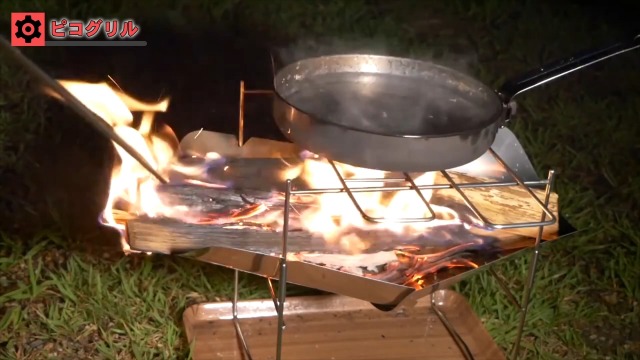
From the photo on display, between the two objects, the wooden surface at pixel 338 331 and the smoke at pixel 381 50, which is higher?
the smoke at pixel 381 50

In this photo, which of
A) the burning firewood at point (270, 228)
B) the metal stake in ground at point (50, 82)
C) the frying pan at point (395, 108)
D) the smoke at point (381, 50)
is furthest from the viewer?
the smoke at point (381, 50)

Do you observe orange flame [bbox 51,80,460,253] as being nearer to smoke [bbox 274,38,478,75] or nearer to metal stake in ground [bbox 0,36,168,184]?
metal stake in ground [bbox 0,36,168,184]

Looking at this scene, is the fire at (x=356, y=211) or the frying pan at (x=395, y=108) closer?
the frying pan at (x=395, y=108)

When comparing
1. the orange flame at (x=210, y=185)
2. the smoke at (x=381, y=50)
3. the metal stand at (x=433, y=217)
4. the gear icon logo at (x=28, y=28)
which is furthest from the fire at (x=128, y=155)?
the smoke at (x=381, y=50)

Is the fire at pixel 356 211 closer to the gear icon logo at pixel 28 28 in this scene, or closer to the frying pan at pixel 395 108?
the frying pan at pixel 395 108

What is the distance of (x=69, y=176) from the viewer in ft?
7.17

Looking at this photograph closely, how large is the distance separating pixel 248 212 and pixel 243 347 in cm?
34

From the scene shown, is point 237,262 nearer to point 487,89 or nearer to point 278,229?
point 278,229

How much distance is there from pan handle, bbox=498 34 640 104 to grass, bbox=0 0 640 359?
2.21 feet

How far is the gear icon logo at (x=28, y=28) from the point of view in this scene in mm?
2566

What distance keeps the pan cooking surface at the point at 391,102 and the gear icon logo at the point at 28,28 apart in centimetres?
147

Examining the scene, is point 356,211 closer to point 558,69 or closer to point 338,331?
point 338,331

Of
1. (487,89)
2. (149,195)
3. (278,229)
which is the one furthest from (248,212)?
(487,89)

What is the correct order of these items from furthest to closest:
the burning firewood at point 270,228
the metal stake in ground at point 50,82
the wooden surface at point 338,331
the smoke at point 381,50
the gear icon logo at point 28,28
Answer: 1. the smoke at point 381,50
2. the gear icon logo at point 28,28
3. the wooden surface at point 338,331
4. the burning firewood at point 270,228
5. the metal stake in ground at point 50,82
